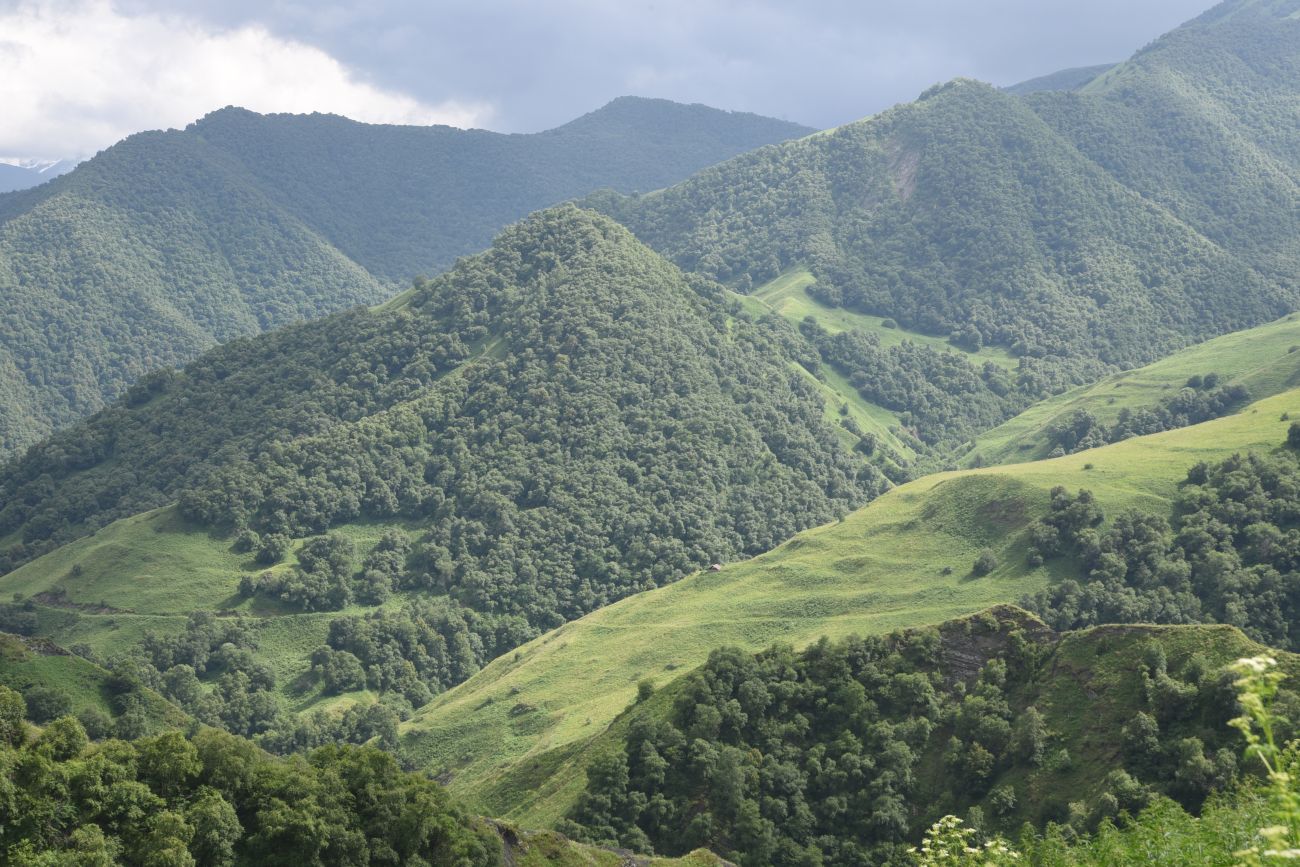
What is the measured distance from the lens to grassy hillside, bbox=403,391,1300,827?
523 ft

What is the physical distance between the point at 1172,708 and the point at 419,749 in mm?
105204

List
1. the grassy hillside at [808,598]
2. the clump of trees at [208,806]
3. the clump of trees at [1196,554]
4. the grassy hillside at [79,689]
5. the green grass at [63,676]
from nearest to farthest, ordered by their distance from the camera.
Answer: the clump of trees at [208,806] < the grassy hillside at [79,689] < the green grass at [63,676] < the clump of trees at [1196,554] < the grassy hillside at [808,598]

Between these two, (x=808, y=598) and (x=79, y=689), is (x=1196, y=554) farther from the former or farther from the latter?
(x=79, y=689)

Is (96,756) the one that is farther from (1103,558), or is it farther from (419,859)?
(1103,558)

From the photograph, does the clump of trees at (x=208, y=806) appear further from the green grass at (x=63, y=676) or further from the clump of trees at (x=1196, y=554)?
the clump of trees at (x=1196, y=554)

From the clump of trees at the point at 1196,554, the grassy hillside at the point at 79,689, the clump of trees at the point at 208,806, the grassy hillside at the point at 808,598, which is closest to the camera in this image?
the clump of trees at the point at 208,806

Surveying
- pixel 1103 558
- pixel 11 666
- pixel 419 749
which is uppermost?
pixel 11 666

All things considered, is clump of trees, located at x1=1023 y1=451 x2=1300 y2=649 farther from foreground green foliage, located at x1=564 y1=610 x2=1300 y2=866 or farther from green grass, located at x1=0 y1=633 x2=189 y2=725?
green grass, located at x1=0 y1=633 x2=189 y2=725

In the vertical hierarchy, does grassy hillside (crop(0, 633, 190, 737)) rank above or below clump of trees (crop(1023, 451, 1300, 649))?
above

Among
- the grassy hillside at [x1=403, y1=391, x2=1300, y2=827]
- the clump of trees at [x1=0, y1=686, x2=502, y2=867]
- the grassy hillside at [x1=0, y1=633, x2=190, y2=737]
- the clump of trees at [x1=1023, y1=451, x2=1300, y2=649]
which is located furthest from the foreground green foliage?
the grassy hillside at [x1=0, y1=633, x2=190, y2=737]

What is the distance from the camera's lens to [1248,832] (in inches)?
1606

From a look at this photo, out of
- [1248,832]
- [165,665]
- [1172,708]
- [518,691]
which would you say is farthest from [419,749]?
[1248,832]

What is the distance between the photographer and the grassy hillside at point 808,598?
15950 centimetres

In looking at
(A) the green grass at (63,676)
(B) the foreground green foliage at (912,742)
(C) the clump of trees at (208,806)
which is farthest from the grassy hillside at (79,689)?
(B) the foreground green foliage at (912,742)
